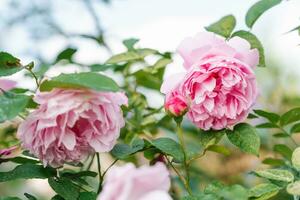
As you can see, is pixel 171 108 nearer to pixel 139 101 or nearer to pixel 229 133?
pixel 229 133

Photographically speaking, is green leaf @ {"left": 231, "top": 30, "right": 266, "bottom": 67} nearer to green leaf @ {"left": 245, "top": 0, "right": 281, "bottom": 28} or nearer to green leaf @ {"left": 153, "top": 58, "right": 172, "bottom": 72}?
green leaf @ {"left": 245, "top": 0, "right": 281, "bottom": 28}

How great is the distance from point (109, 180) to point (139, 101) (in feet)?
2.09

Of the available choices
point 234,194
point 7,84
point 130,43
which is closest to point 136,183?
point 234,194

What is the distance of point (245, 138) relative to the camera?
711 mm

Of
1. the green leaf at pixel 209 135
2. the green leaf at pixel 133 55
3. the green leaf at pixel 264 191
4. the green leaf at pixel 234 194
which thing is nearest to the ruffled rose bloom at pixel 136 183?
the green leaf at pixel 234 194

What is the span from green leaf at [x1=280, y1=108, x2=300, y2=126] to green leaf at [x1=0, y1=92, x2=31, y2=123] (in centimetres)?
43

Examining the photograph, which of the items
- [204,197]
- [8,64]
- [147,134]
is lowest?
[147,134]

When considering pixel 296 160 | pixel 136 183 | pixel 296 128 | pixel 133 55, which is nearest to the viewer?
pixel 136 183

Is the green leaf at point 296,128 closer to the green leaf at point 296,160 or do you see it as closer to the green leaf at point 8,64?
the green leaf at point 296,160

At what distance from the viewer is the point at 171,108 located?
26.6 inches

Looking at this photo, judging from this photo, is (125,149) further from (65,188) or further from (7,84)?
(7,84)

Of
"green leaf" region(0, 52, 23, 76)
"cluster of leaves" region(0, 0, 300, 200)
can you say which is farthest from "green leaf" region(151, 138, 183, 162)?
"green leaf" region(0, 52, 23, 76)

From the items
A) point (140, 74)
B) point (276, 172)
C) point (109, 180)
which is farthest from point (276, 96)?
point (109, 180)

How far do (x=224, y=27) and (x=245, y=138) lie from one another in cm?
A: 17
